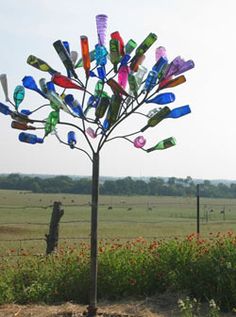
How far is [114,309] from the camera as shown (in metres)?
6.56

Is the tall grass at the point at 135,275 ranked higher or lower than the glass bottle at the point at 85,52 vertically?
lower

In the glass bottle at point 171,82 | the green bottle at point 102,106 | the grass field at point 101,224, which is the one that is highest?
the glass bottle at point 171,82

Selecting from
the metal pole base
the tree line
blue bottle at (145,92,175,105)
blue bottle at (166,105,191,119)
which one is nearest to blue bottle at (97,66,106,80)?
blue bottle at (145,92,175,105)

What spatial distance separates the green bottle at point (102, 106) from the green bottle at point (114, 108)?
48mm

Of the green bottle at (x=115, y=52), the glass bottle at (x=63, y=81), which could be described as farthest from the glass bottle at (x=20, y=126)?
the green bottle at (x=115, y=52)

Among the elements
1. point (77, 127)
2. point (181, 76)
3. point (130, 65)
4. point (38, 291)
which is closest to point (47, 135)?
point (77, 127)

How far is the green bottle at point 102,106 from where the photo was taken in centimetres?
611

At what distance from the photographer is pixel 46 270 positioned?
7363mm

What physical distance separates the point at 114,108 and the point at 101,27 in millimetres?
823

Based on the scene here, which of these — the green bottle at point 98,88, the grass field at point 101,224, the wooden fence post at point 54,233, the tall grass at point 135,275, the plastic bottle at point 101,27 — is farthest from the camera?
the grass field at point 101,224

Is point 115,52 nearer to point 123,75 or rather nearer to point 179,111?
point 123,75

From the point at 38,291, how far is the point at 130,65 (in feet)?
9.26

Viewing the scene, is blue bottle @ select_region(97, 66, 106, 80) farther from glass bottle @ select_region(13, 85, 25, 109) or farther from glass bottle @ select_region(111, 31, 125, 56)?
glass bottle @ select_region(13, 85, 25, 109)

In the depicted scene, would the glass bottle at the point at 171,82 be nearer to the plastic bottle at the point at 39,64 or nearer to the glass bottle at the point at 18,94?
the plastic bottle at the point at 39,64
